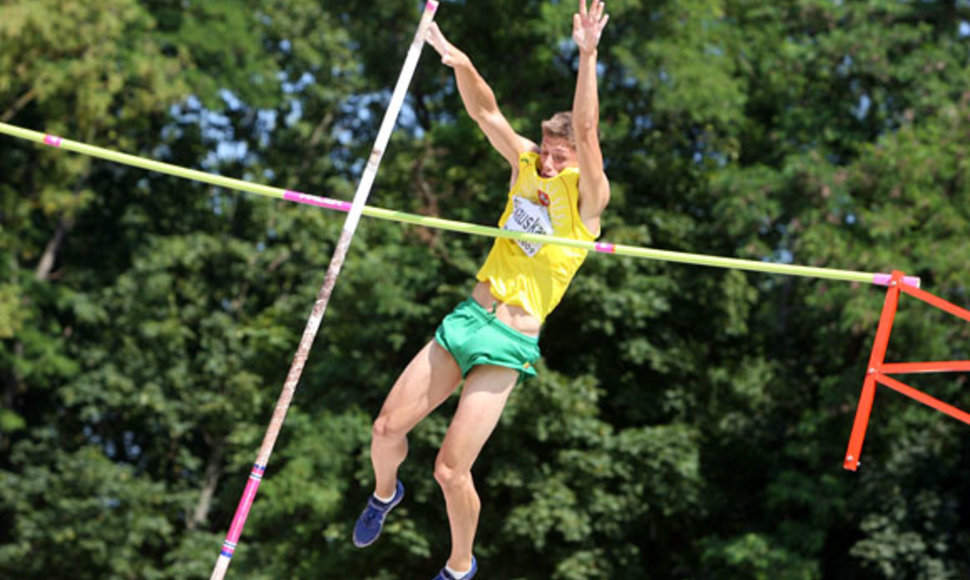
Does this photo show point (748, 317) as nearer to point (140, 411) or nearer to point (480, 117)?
point (140, 411)

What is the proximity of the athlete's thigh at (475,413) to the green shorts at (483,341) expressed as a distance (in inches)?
1.9

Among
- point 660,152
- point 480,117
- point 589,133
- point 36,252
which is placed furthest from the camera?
point 36,252

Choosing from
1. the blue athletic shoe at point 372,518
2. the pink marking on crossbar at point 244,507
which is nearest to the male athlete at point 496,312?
the blue athletic shoe at point 372,518

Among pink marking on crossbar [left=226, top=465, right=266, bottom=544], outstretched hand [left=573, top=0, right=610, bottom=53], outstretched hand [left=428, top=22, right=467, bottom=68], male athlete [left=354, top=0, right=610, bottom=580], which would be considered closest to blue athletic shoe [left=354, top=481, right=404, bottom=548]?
male athlete [left=354, top=0, right=610, bottom=580]

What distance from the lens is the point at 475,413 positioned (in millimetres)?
5270

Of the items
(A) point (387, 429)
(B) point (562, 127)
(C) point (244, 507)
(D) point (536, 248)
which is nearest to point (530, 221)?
(D) point (536, 248)

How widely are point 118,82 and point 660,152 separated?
712 centimetres

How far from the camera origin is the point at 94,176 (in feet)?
71.5

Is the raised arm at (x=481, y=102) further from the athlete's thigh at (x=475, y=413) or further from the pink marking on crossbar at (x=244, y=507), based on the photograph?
the pink marking on crossbar at (x=244, y=507)

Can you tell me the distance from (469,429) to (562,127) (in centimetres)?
116

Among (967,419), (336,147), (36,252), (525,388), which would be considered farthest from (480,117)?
(336,147)

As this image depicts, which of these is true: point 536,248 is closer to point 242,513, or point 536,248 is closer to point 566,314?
point 242,513

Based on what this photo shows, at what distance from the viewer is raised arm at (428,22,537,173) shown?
18.0ft

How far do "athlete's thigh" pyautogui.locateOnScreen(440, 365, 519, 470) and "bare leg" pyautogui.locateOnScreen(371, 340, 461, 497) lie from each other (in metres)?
0.09
